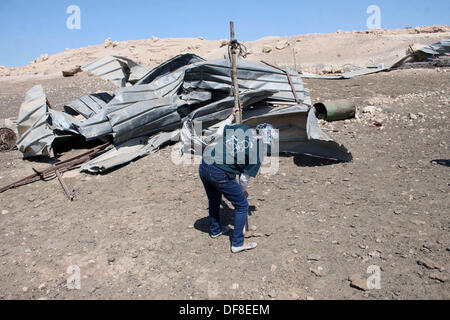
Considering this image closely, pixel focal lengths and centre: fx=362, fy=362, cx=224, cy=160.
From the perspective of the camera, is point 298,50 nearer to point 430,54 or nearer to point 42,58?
point 430,54

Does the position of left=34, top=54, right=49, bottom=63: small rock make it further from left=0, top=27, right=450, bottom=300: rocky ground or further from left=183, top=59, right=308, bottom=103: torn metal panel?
left=183, top=59, right=308, bottom=103: torn metal panel

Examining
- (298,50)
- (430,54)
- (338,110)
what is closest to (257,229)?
(338,110)

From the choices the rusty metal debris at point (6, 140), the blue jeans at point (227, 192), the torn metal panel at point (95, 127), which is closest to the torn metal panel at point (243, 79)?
the torn metal panel at point (95, 127)

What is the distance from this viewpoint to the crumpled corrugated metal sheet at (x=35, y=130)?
6.54 m

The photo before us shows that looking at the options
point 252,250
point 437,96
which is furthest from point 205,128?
point 437,96

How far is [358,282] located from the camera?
3.11m

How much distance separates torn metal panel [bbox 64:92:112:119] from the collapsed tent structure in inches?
2.3

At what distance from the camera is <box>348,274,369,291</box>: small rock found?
3.05m

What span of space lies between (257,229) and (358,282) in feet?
4.28

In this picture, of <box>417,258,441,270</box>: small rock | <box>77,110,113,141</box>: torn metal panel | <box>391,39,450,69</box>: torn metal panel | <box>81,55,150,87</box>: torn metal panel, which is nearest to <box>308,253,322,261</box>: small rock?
<box>417,258,441,270</box>: small rock

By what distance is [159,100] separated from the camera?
6566 millimetres
